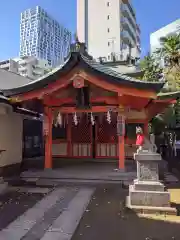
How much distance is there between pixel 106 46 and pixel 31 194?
5281 centimetres

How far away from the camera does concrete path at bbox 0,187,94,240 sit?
4.61 meters

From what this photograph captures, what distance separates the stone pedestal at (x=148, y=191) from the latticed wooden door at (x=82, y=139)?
21.9 ft

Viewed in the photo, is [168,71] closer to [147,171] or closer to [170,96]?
[170,96]

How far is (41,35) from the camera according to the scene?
12312cm

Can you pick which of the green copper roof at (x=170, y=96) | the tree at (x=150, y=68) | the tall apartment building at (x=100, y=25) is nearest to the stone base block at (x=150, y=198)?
the green copper roof at (x=170, y=96)

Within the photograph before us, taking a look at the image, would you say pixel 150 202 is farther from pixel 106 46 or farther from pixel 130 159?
pixel 106 46

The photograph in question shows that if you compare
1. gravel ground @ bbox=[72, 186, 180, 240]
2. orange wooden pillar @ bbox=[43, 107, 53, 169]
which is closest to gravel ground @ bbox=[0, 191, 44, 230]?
gravel ground @ bbox=[72, 186, 180, 240]

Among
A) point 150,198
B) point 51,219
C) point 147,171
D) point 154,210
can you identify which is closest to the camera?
point 51,219

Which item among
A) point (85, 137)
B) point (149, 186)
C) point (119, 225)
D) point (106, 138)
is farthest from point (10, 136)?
point (119, 225)

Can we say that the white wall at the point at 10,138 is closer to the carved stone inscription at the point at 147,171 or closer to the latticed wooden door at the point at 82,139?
the latticed wooden door at the point at 82,139

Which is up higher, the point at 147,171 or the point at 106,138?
the point at 106,138

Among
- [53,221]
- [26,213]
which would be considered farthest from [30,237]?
[26,213]

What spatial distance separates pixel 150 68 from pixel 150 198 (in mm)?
18493

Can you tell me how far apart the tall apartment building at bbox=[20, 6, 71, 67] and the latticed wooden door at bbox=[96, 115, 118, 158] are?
376 feet
